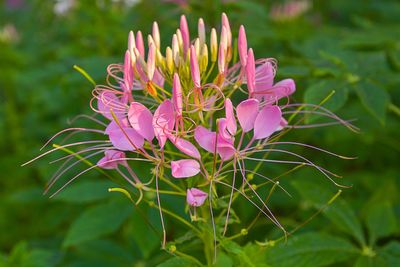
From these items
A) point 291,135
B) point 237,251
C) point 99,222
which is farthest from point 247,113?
point 291,135

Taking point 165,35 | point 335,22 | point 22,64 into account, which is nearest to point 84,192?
point 165,35

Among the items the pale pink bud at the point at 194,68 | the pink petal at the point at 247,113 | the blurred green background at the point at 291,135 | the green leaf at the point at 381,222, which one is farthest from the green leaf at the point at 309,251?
the pale pink bud at the point at 194,68

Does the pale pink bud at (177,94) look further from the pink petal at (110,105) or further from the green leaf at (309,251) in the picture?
the green leaf at (309,251)

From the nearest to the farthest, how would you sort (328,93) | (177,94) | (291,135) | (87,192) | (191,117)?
(177,94)
(191,117)
(328,93)
(87,192)
(291,135)

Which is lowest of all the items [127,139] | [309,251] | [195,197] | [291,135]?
[291,135]

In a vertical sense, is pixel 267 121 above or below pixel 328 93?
above

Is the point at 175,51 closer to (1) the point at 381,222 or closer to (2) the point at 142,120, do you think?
(2) the point at 142,120

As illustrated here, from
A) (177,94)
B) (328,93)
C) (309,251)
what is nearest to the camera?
(177,94)

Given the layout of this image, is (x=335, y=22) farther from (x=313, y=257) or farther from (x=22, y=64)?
(x=313, y=257)
